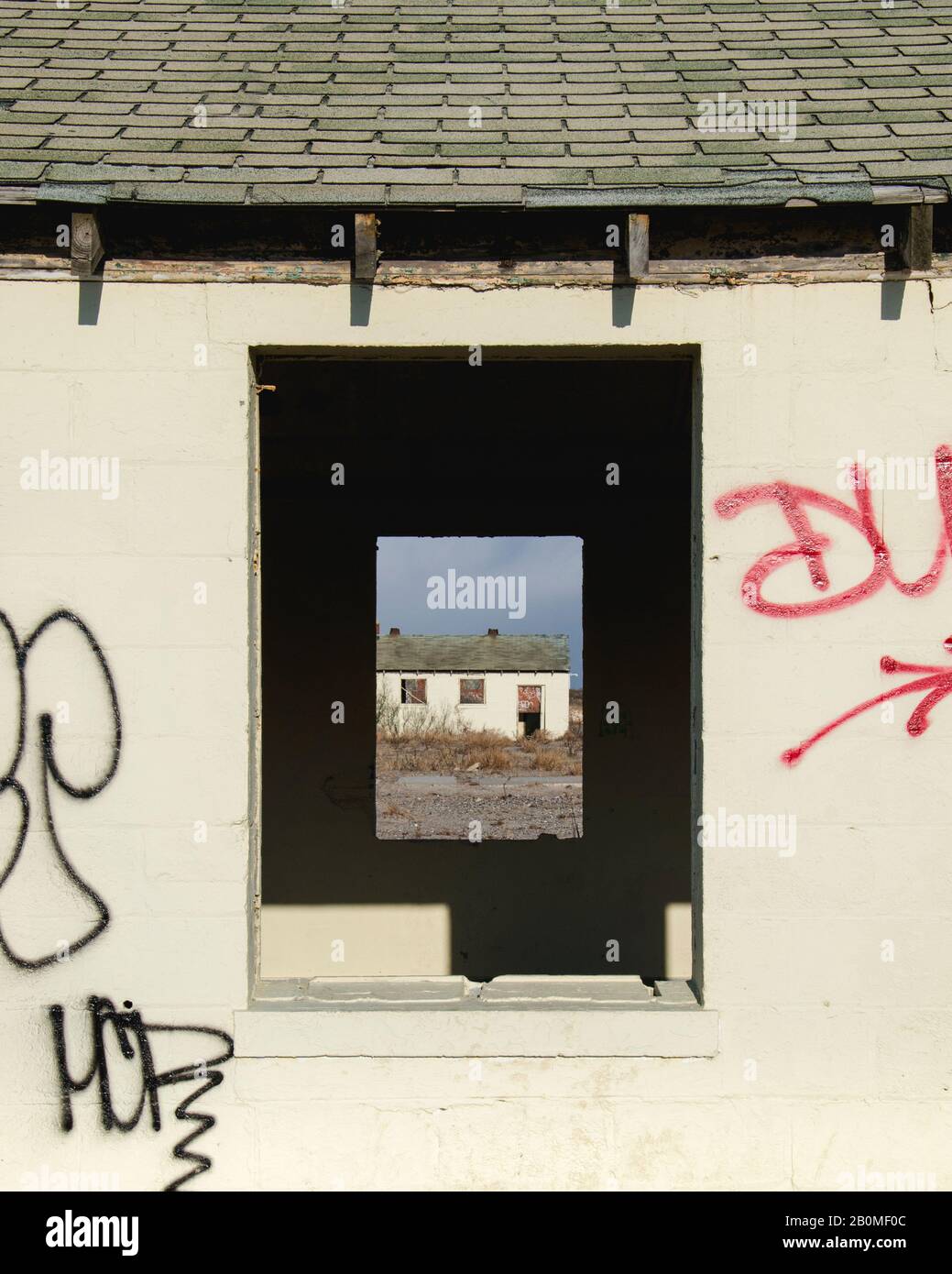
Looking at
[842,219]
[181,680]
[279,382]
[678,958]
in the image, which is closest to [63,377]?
[181,680]

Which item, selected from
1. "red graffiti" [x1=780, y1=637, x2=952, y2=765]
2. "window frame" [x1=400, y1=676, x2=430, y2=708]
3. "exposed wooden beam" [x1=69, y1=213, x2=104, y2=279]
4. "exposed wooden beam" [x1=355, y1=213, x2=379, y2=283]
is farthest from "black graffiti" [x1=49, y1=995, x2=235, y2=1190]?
"window frame" [x1=400, y1=676, x2=430, y2=708]

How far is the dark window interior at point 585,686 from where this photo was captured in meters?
6.96

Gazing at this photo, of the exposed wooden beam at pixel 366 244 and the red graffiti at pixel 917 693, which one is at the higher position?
the exposed wooden beam at pixel 366 244

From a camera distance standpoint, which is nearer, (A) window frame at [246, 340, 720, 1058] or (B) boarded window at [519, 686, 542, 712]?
(A) window frame at [246, 340, 720, 1058]

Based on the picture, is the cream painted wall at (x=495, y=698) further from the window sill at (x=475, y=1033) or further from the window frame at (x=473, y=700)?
the window sill at (x=475, y=1033)

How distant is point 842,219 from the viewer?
372 centimetres

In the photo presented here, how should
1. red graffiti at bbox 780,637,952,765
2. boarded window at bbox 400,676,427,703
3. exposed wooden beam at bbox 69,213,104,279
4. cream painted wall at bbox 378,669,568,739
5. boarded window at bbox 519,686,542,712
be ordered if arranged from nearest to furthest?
exposed wooden beam at bbox 69,213,104,279, red graffiti at bbox 780,637,952,765, cream painted wall at bbox 378,669,568,739, boarded window at bbox 400,676,427,703, boarded window at bbox 519,686,542,712

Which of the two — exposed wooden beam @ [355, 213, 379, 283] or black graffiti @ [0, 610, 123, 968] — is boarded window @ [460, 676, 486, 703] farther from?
exposed wooden beam @ [355, 213, 379, 283]

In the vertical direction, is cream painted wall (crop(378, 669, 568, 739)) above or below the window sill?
above

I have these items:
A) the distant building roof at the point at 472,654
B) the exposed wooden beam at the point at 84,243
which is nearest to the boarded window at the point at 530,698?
the distant building roof at the point at 472,654

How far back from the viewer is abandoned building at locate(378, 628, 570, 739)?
112ft

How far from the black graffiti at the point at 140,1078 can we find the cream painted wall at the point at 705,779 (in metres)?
0.04

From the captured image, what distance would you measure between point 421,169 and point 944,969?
3433 millimetres

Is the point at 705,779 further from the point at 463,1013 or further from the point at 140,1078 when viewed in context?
the point at 140,1078
